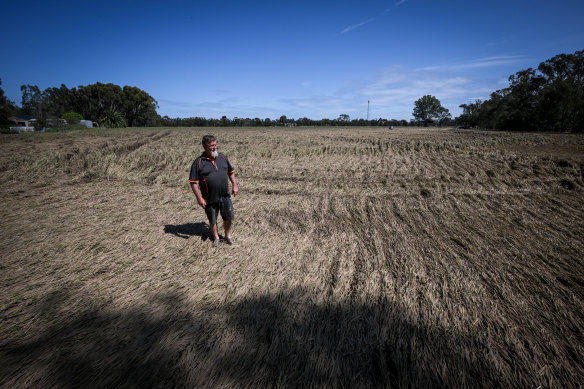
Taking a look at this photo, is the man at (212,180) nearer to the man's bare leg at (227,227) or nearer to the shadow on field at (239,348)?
the man's bare leg at (227,227)

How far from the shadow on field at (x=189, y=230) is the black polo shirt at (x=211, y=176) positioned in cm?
113

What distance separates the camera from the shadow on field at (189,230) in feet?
16.5

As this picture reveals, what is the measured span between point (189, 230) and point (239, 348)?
3348 millimetres

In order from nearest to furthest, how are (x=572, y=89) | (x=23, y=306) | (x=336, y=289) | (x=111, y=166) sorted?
(x=23, y=306), (x=336, y=289), (x=111, y=166), (x=572, y=89)

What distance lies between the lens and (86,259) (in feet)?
13.3

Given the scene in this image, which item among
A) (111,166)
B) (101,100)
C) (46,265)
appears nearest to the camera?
(46,265)

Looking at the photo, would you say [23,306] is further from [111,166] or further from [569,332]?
[111,166]

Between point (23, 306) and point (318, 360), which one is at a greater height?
point (23, 306)

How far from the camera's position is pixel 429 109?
116625 mm

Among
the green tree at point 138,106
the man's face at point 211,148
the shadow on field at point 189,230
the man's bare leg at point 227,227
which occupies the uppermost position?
the green tree at point 138,106

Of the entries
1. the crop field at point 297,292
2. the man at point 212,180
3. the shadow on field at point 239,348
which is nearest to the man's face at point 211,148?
the man at point 212,180

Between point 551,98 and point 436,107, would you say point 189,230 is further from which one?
point 436,107

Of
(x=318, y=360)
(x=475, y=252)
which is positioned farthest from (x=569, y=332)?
(x=318, y=360)

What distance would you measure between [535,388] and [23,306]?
18.9 ft
